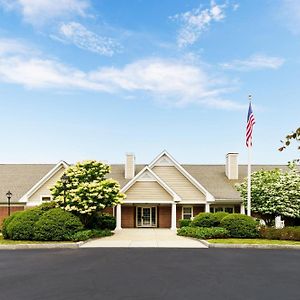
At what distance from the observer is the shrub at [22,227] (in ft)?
70.2

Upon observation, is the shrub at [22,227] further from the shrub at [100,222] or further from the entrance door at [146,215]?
the entrance door at [146,215]

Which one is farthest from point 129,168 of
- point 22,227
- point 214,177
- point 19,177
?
point 22,227

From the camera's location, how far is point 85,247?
762 inches

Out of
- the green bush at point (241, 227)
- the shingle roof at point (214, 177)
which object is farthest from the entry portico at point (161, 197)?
the green bush at point (241, 227)

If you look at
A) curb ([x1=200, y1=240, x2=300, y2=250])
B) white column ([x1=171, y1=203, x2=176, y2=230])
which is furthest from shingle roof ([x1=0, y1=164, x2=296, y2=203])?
curb ([x1=200, y1=240, x2=300, y2=250])

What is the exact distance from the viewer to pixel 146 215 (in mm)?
34562

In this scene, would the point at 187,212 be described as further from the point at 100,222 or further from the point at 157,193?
the point at 100,222

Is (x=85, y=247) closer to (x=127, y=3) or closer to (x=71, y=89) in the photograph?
(x=71, y=89)

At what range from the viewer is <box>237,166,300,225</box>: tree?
28.7m

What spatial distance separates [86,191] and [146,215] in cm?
1082

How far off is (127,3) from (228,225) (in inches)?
556

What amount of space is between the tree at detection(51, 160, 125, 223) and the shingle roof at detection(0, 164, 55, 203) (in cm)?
1047
